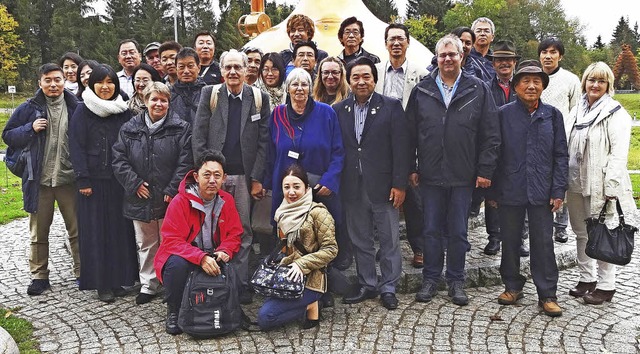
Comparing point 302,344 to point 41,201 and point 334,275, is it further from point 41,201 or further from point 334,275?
point 41,201

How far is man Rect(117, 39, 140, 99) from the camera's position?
21.3 feet

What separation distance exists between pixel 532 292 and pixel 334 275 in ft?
6.62

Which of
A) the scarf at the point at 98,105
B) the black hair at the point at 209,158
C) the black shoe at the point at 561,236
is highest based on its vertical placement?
the scarf at the point at 98,105

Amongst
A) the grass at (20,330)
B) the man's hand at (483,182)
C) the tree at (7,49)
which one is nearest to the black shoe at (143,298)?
the grass at (20,330)

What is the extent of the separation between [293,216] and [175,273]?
3.49 feet

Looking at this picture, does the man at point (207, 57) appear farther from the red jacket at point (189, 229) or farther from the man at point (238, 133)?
the red jacket at point (189, 229)

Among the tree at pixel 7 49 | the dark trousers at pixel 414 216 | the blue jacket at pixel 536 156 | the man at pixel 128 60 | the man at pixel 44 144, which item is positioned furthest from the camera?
the tree at pixel 7 49

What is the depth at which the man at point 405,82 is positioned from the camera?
559 centimetres

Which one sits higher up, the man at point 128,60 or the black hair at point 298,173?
the man at point 128,60

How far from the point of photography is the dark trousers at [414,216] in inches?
228

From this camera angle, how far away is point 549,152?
486cm

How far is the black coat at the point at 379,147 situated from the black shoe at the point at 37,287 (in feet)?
11.1

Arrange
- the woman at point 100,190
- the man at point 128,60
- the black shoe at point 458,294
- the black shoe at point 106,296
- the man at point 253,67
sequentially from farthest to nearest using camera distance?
the man at point 128,60
the man at point 253,67
the black shoe at point 106,296
the woman at point 100,190
the black shoe at point 458,294

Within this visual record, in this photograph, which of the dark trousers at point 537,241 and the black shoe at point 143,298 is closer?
the dark trousers at point 537,241
